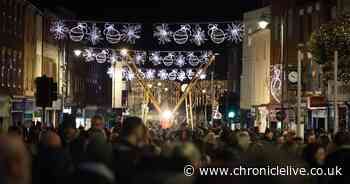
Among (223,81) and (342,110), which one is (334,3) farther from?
(223,81)

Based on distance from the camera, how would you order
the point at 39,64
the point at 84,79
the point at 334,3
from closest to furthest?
the point at 334,3
the point at 39,64
the point at 84,79

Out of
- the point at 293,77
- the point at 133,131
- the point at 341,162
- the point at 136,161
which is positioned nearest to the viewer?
the point at 136,161

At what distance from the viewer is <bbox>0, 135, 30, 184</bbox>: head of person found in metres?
6.57

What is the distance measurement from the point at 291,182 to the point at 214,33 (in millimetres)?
39459

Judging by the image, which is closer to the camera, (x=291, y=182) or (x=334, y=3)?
(x=291, y=182)

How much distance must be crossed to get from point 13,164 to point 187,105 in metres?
59.8

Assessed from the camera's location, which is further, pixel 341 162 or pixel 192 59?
pixel 192 59

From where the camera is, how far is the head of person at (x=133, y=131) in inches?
433

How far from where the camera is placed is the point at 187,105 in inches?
2613

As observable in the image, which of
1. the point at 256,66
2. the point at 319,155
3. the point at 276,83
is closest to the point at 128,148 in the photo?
the point at 319,155

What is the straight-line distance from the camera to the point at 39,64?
72688 mm

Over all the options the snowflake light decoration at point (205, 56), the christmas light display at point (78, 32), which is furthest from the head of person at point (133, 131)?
the snowflake light decoration at point (205, 56)

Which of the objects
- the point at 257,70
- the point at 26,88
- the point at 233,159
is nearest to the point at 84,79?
the point at 257,70

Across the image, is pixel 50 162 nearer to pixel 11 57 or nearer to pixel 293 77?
pixel 293 77
